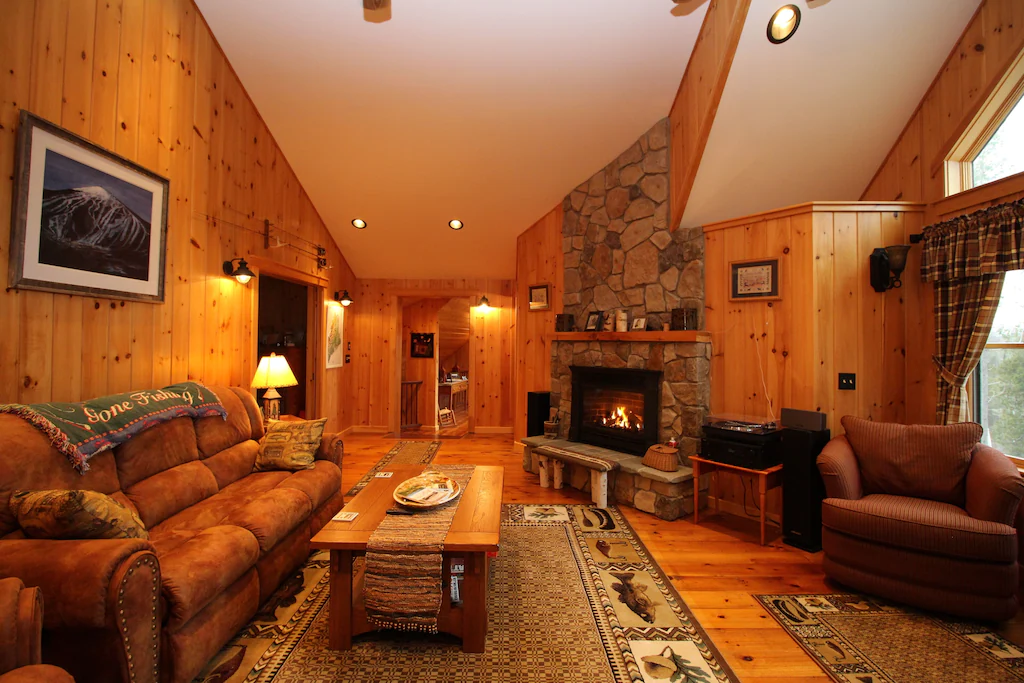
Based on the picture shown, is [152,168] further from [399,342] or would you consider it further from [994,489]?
[994,489]

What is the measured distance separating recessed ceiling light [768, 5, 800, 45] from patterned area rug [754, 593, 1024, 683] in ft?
11.4

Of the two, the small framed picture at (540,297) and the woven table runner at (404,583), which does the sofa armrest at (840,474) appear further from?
the small framed picture at (540,297)

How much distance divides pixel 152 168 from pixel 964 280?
532 cm

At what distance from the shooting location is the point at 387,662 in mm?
1974

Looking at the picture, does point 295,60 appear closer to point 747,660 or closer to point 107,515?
point 107,515

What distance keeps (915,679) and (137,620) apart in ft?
9.70

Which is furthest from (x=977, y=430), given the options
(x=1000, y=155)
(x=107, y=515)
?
(x=107, y=515)

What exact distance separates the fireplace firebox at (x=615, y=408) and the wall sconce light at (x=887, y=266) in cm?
170

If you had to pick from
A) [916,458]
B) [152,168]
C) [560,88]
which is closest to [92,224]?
[152,168]

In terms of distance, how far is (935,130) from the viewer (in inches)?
132

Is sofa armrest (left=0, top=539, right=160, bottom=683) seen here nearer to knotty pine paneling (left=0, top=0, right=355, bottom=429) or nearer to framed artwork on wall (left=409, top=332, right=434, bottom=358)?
knotty pine paneling (left=0, top=0, right=355, bottom=429)

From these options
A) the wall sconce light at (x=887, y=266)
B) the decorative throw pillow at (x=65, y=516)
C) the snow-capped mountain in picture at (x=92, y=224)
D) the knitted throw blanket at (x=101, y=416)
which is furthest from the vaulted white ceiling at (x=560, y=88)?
the decorative throw pillow at (x=65, y=516)

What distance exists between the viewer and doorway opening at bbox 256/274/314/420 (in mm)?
6051

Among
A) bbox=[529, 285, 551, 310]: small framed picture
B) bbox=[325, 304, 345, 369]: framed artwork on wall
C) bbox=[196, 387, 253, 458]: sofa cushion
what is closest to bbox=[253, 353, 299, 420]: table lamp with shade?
bbox=[196, 387, 253, 458]: sofa cushion
